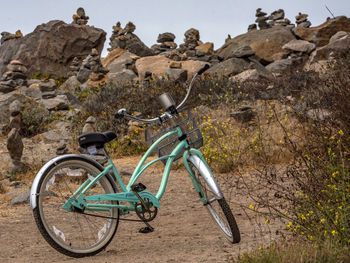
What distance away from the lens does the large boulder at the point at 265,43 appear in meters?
22.9

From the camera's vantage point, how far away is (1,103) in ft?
54.3

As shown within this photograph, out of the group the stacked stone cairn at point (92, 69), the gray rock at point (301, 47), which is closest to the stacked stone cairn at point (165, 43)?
the stacked stone cairn at point (92, 69)

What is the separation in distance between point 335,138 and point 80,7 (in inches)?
991

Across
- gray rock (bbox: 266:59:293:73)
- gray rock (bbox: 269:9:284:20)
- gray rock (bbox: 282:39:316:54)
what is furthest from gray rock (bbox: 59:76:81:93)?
gray rock (bbox: 269:9:284:20)

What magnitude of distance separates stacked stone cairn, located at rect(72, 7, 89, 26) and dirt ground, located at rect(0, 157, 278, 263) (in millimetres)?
22133

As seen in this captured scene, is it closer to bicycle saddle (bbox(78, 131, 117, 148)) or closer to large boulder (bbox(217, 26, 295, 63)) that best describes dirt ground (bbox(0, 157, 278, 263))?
bicycle saddle (bbox(78, 131, 117, 148))

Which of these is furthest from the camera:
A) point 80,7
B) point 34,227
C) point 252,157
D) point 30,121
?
point 80,7

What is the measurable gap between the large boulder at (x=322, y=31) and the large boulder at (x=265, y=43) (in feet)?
2.44

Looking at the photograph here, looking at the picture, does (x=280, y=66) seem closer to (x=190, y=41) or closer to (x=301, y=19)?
(x=190, y=41)

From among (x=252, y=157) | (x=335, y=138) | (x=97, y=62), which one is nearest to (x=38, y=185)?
(x=335, y=138)

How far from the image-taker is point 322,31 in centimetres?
2492

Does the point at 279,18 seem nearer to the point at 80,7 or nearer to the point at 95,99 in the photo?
the point at 80,7

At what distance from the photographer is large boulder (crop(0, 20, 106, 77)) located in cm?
2695

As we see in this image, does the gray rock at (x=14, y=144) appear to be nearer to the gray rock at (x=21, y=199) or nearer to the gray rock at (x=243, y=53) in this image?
the gray rock at (x=21, y=199)
